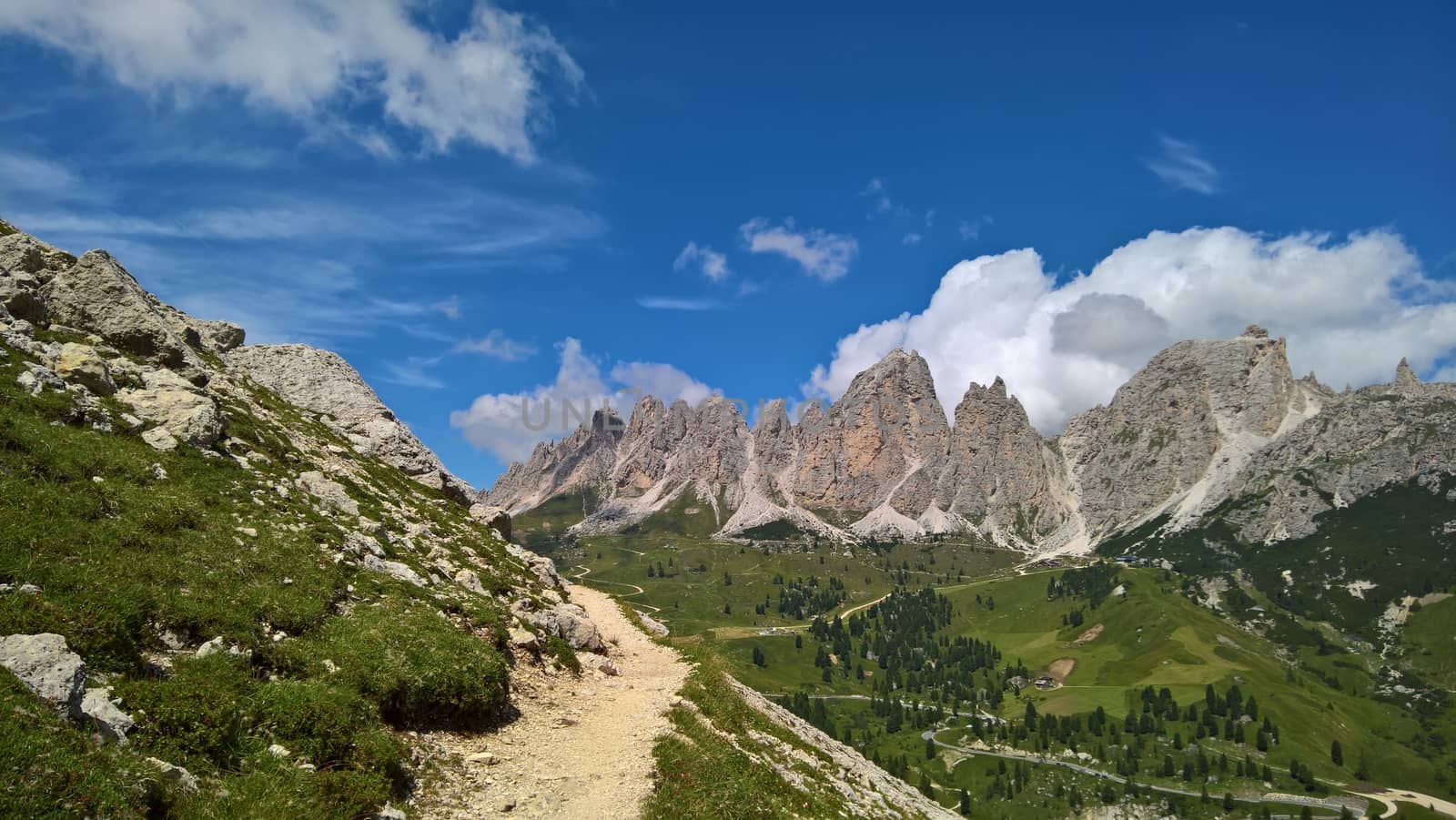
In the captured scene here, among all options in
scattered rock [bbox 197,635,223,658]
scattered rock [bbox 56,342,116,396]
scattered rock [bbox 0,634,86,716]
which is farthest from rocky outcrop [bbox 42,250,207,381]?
scattered rock [bbox 0,634,86,716]

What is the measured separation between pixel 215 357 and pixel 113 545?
41007mm

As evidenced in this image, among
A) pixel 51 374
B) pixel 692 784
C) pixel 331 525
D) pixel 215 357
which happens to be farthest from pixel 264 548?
pixel 215 357

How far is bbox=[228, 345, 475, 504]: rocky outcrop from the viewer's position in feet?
216

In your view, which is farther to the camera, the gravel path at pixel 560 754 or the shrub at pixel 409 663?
the shrub at pixel 409 663

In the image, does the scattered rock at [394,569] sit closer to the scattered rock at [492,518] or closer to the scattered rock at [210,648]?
the scattered rock at [210,648]

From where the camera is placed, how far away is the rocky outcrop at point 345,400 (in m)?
65.8

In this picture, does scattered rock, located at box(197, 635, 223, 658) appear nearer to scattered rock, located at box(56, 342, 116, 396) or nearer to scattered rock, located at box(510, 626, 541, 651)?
scattered rock, located at box(510, 626, 541, 651)

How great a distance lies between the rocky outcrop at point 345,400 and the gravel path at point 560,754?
1482 inches

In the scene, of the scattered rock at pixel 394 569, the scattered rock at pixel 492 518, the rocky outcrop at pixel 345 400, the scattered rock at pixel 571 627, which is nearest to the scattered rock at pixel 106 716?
the scattered rock at pixel 394 569

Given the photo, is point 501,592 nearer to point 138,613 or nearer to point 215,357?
point 138,613

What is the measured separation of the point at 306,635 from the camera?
21.0 meters

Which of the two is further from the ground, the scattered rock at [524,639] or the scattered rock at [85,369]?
the scattered rock at [85,369]

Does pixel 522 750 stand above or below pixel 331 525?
below

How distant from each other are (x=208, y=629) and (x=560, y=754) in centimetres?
1118
